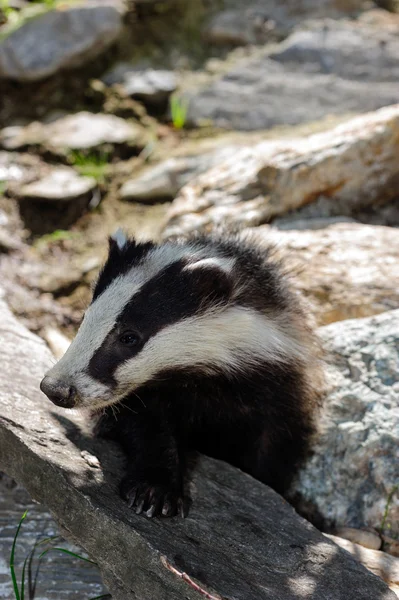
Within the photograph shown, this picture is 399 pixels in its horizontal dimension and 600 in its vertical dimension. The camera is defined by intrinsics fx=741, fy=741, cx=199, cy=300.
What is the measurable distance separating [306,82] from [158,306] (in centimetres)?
500

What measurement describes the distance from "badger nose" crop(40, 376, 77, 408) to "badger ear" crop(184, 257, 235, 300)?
79 centimetres

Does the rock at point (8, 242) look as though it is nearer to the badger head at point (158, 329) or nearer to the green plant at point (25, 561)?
the badger head at point (158, 329)

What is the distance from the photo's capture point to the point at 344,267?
508 cm

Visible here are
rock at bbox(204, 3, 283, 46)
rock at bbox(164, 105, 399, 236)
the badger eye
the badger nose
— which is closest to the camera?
the badger nose

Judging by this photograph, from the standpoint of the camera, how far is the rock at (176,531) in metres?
2.80

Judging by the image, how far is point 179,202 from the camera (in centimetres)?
618

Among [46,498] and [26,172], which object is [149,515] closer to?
[46,498]

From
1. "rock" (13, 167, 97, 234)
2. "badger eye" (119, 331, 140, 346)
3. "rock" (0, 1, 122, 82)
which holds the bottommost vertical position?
"rock" (13, 167, 97, 234)

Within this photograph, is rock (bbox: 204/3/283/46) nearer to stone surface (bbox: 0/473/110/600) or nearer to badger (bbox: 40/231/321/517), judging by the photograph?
badger (bbox: 40/231/321/517)

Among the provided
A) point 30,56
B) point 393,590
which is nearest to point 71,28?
point 30,56

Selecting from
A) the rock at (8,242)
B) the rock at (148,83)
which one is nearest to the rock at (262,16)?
the rock at (148,83)

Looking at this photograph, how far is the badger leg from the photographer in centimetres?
326

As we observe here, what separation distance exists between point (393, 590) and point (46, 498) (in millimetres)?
1486

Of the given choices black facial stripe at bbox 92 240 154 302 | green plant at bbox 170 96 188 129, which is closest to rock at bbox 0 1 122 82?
green plant at bbox 170 96 188 129
